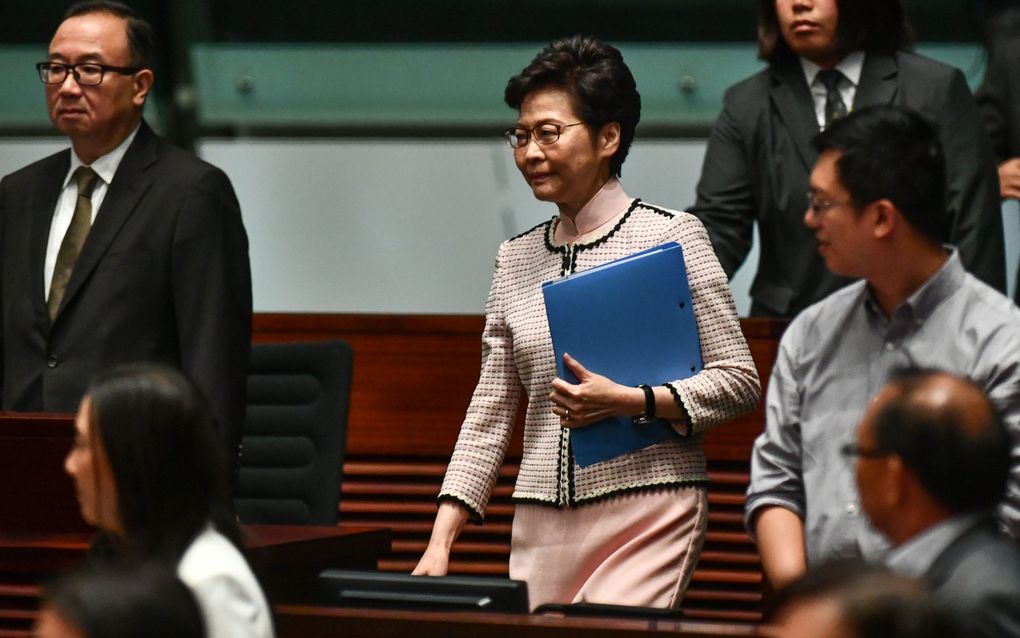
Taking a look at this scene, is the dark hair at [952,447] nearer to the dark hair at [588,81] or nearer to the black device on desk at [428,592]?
the black device on desk at [428,592]

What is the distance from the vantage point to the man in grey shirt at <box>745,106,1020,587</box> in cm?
266

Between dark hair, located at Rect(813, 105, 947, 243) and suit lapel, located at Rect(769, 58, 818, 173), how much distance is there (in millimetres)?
1192

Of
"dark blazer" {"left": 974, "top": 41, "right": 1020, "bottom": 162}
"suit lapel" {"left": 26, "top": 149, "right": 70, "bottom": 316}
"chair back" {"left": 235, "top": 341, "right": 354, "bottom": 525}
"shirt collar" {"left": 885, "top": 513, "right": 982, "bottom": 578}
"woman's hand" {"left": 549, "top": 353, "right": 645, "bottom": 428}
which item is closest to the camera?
"shirt collar" {"left": 885, "top": 513, "right": 982, "bottom": 578}

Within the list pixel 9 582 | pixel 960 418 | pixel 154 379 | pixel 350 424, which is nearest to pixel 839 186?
pixel 960 418

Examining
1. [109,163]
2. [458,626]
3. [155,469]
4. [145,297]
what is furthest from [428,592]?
A: [109,163]

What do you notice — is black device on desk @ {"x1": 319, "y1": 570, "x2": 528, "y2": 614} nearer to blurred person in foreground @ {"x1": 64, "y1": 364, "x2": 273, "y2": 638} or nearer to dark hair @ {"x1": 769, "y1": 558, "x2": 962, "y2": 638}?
blurred person in foreground @ {"x1": 64, "y1": 364, "x2": 273, "y2": 638}

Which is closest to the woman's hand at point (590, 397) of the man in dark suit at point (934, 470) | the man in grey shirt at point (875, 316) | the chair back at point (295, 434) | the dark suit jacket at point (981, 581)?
the man in grey shirt at point (875, 316)

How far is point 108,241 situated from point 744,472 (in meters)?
1.64

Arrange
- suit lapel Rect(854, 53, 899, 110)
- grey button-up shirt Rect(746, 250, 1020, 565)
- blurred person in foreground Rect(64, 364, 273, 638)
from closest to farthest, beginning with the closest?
blurred person in foreground Rect(64, 364, 273, 638), grey button-up shirt Rect(746, 250, 1020, 565), suit lapel Rect(854, 53, 899, 110)

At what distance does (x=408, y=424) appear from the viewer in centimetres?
445

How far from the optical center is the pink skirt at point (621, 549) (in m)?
2.91

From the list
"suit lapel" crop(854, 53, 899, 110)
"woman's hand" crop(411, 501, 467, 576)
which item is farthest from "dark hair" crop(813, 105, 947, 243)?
"suit lapel" crop(854, 53, 899, 110)

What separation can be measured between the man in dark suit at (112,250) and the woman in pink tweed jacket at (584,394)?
0.65 metres

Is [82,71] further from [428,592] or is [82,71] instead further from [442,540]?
[428,592]
